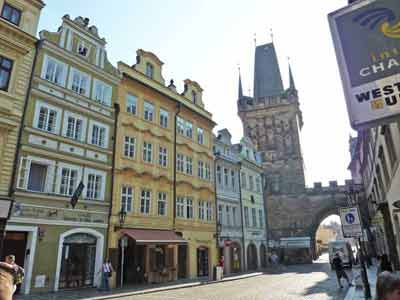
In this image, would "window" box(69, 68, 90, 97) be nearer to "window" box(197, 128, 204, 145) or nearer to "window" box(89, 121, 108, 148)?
"window" box(89, 121, 108, 148)

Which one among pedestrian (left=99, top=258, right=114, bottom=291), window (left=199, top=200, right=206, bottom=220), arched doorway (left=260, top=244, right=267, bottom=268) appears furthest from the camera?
arched doorway (left=260, top=244, right=267, bottom=268)

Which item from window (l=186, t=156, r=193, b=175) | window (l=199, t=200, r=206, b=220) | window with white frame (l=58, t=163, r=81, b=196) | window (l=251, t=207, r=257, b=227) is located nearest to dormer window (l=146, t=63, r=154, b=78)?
window (l=186, t=156, r=193, b=175)

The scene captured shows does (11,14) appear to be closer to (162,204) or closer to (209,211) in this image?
(162,204)

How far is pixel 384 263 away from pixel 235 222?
20.0 metres

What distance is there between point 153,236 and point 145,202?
2.50 metres

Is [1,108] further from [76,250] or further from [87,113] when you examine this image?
[76,250]

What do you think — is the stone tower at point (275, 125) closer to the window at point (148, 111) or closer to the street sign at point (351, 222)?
the window at point (148, 111)

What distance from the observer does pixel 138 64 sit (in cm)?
2402

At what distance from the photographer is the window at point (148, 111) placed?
23719 mm

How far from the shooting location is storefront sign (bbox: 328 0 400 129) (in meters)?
3.45

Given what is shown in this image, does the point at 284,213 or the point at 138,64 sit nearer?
the point at 138,64

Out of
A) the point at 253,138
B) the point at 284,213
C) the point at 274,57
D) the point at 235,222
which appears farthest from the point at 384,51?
the point at 274,57

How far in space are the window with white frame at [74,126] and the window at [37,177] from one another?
2.25 m

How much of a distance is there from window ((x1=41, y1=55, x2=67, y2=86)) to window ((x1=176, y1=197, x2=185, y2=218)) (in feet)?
39.2
